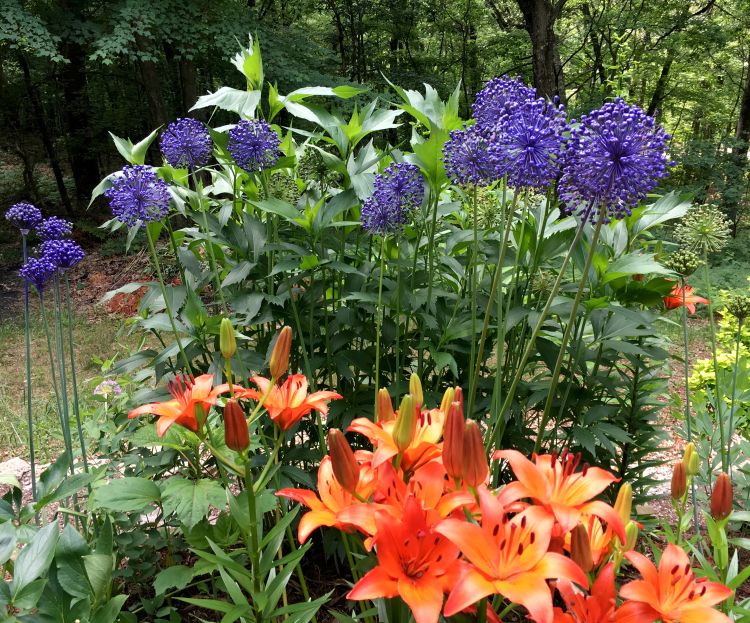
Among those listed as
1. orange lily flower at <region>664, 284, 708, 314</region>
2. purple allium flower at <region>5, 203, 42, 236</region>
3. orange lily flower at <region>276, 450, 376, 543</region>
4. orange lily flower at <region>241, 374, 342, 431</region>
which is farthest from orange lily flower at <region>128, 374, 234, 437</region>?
orange lily flower at <region>664, 284, 708, 314</region>

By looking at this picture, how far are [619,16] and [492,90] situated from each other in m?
11.6

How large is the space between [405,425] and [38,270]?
4.86 ft

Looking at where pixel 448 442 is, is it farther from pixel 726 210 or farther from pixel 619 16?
pixel 619 16

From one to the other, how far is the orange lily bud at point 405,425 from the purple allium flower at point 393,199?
1063 mm

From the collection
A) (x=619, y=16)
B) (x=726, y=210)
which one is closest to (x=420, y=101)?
(x=726, y=210)

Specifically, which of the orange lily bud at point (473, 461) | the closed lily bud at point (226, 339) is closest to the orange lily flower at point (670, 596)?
the orange lily bud at point (473, 461)

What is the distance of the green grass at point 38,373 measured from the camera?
4.22 metres

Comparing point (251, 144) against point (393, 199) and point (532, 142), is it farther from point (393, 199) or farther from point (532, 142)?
point (532, 142)

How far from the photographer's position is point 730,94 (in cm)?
1591

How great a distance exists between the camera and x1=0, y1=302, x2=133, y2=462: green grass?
4223 mm

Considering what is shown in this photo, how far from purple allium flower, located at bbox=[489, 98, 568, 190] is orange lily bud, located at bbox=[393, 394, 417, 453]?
0.70 metres

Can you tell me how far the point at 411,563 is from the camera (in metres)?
0.76

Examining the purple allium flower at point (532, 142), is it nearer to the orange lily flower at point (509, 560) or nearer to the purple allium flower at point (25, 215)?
the orange lily flower at point (509, 560)

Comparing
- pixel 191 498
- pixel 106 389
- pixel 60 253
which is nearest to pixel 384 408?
pixel 191 498
